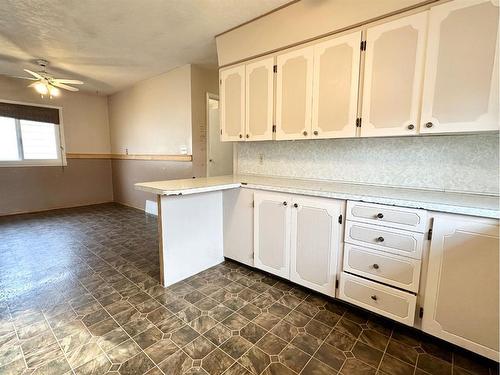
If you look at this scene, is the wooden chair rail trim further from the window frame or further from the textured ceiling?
the textured ceiling

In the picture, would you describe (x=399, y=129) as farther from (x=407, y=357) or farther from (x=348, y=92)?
(x=407, y=357)

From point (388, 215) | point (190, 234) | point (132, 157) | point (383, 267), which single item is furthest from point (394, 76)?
point (132, 157)

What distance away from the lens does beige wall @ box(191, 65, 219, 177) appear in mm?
3865

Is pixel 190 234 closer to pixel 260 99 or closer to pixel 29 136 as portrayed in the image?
pixel 260 99

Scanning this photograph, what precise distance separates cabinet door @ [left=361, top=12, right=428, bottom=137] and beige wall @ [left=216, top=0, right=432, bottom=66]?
142 millimetres

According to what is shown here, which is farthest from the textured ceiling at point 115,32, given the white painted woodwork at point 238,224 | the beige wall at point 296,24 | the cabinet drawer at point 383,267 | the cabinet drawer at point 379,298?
the cabinet drawer at point 379,298

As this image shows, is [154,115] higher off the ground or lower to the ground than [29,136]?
higher

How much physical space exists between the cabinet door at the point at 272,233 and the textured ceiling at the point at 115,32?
1.77 metres

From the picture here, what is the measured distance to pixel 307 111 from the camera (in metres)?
2.13

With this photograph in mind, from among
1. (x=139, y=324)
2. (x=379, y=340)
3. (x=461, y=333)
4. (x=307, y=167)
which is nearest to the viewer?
(x=461, y=333)

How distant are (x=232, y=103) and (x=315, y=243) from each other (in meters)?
1.70

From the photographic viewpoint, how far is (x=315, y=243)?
76.9 inches

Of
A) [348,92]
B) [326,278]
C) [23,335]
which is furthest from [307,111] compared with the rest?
[23,335]

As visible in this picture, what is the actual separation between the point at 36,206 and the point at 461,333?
6.59 metres
